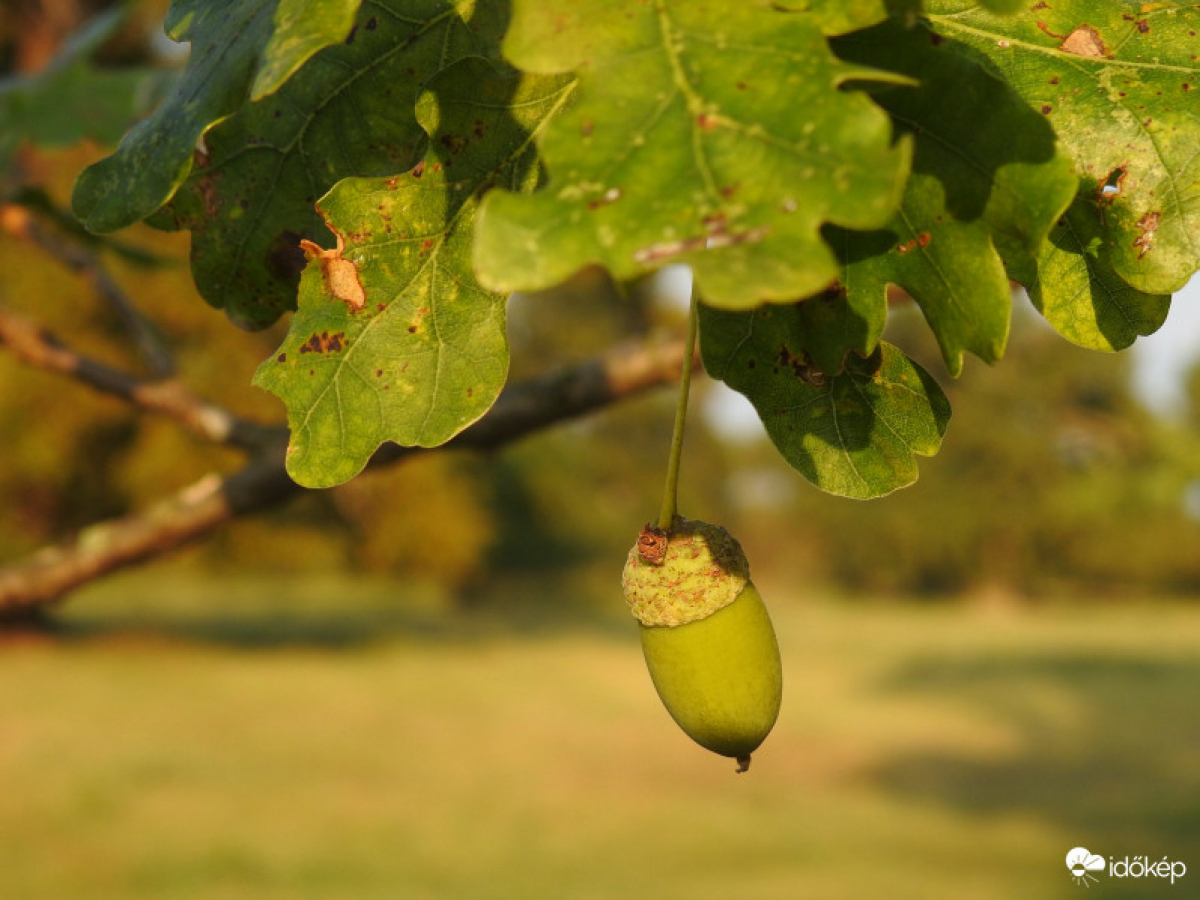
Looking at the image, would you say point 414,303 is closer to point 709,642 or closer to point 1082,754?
point 709,642

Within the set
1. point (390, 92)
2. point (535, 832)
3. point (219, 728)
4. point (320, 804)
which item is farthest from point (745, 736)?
point (219, 728)

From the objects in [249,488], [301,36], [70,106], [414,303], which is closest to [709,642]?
[414,303]

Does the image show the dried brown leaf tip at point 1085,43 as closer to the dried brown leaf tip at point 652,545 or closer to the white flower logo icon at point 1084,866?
the dried brown leaf tip at point 652,545

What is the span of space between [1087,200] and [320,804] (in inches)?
591

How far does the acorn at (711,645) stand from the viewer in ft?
4.18

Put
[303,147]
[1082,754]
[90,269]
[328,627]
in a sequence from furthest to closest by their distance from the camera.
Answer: [328,627] → [1082,754] → [90,269] → [303,147]

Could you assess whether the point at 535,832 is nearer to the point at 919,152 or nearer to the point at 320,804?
the point at 320,804

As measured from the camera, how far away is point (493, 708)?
21.1 meters

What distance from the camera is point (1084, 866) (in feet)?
43.0

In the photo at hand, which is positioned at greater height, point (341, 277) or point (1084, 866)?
point (341, 277)

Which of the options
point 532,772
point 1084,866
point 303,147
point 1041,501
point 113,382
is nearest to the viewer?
point 303,147

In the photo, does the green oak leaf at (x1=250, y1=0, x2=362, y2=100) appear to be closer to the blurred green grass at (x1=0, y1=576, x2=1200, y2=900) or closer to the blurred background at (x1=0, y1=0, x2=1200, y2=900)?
the blurred background at (x1=0, y1=0, x2=1200, y2=900)

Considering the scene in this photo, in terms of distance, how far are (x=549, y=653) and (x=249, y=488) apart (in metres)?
24.8

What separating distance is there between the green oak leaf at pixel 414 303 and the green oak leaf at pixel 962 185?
297mm
